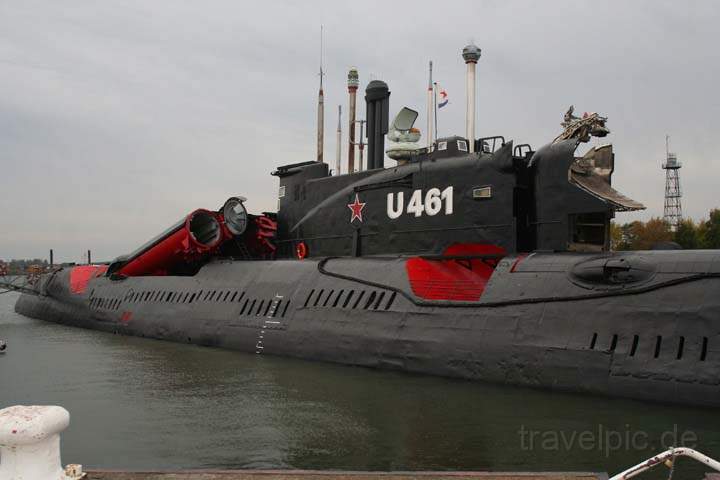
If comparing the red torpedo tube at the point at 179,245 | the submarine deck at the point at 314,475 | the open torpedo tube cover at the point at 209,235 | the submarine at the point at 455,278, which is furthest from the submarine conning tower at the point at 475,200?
the submarine deck at the point at 314,475

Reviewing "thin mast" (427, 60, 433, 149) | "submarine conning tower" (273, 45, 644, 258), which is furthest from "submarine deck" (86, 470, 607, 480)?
"thin mast" (427, 60, 433, 149)

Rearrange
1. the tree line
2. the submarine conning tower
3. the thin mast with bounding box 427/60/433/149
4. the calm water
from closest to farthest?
1. the calm water
2. the submarine conning tower
3. the thin mast with bounding box 427/60/433/149
4. the tree line

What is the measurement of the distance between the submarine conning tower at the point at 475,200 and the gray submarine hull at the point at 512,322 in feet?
2.74

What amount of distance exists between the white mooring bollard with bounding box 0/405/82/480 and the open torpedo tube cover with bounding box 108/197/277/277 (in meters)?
17.3

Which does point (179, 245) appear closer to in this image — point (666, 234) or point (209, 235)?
point (209, 235)

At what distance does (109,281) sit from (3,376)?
11.3m

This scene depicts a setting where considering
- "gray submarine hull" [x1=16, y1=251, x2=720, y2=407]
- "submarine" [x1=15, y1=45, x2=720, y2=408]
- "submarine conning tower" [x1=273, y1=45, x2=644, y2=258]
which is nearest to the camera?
"gray submarine hull" [x1=16, y1=251, x2=720, y2=407]

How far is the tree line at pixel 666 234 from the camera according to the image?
60.0 meters

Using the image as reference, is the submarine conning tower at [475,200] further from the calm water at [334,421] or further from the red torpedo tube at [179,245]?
the red torpedo tube at [179,245]

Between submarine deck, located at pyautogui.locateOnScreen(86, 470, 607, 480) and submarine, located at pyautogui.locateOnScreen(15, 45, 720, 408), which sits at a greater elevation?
submarine, located at pyautogui.locateOnScreen(15, 45, 720, 408)

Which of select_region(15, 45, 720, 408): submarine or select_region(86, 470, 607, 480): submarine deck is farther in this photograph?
select_region(15, 45, 720, 408): submarine

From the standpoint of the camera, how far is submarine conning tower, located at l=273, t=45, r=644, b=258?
552 inches

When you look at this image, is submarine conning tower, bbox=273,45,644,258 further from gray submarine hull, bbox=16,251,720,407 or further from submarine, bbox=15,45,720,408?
gray submarine hull, bbox=16,251,720,407

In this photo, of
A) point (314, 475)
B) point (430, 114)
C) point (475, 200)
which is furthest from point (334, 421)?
point (430, 114)
